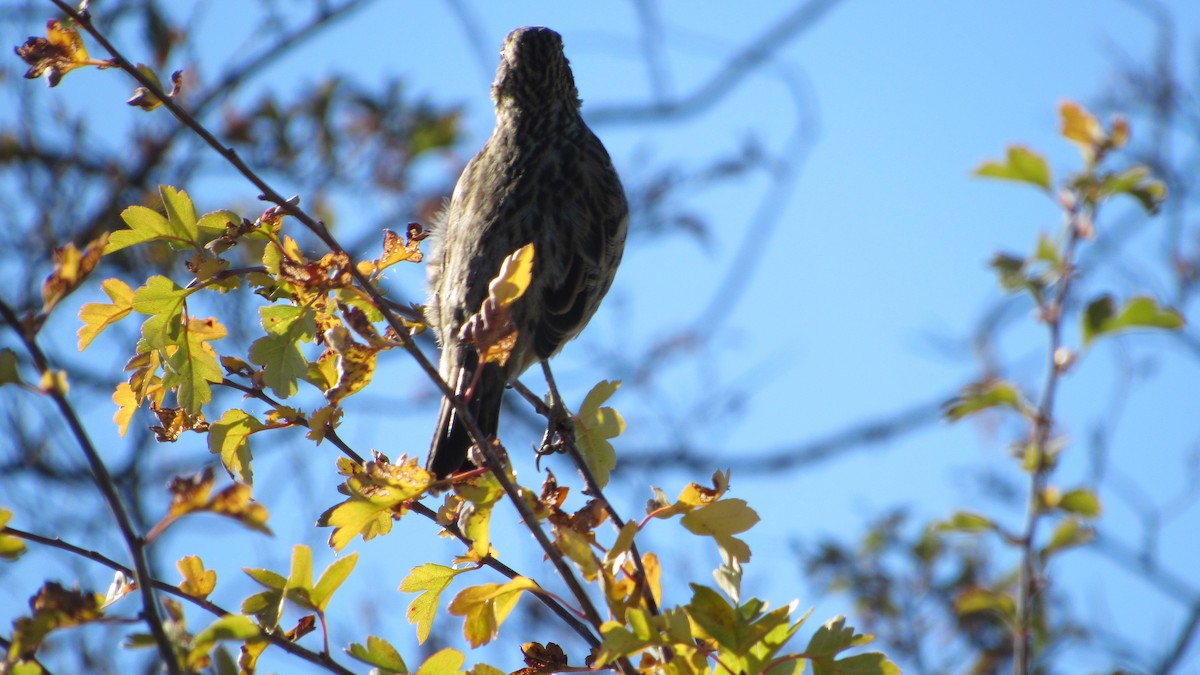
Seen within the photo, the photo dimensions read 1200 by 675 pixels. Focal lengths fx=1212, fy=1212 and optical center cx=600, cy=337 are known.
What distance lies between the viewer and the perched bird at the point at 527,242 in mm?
3311

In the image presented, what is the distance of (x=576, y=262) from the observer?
12.2ft

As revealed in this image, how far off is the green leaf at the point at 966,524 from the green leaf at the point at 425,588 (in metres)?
1.16

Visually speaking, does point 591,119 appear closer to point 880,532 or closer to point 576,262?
point 880,532

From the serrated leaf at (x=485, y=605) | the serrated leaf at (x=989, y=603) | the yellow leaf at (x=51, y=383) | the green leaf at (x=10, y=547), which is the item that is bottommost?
the green leaf at (x=10, y=547)

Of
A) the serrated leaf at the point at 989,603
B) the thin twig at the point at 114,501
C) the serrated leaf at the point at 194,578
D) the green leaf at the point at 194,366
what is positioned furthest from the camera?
the serrated leaf at the point at 989,603

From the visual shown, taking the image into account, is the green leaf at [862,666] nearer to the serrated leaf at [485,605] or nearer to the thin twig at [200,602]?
the serrated leaf at [485,605]

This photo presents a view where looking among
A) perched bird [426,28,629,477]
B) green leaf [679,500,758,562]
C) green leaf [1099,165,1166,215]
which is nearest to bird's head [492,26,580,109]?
perched bird [426,28,629,477]

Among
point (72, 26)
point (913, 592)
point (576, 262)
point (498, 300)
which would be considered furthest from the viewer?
point (913, 592)

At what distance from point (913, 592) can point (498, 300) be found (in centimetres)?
496

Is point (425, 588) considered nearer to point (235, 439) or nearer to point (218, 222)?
point (235, 439)

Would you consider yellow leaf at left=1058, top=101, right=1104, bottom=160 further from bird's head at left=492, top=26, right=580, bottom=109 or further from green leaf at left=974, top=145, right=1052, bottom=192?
bird's head at left=492, top=26, right=580, bottom=109

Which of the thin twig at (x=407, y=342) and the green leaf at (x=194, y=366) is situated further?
the green leaf at (x=194, y=366)

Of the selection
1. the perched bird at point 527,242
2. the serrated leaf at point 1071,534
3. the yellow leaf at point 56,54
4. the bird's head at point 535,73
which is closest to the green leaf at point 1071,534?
the serrated leaf at point 1071,534

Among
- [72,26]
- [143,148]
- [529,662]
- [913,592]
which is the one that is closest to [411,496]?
[529,662]
